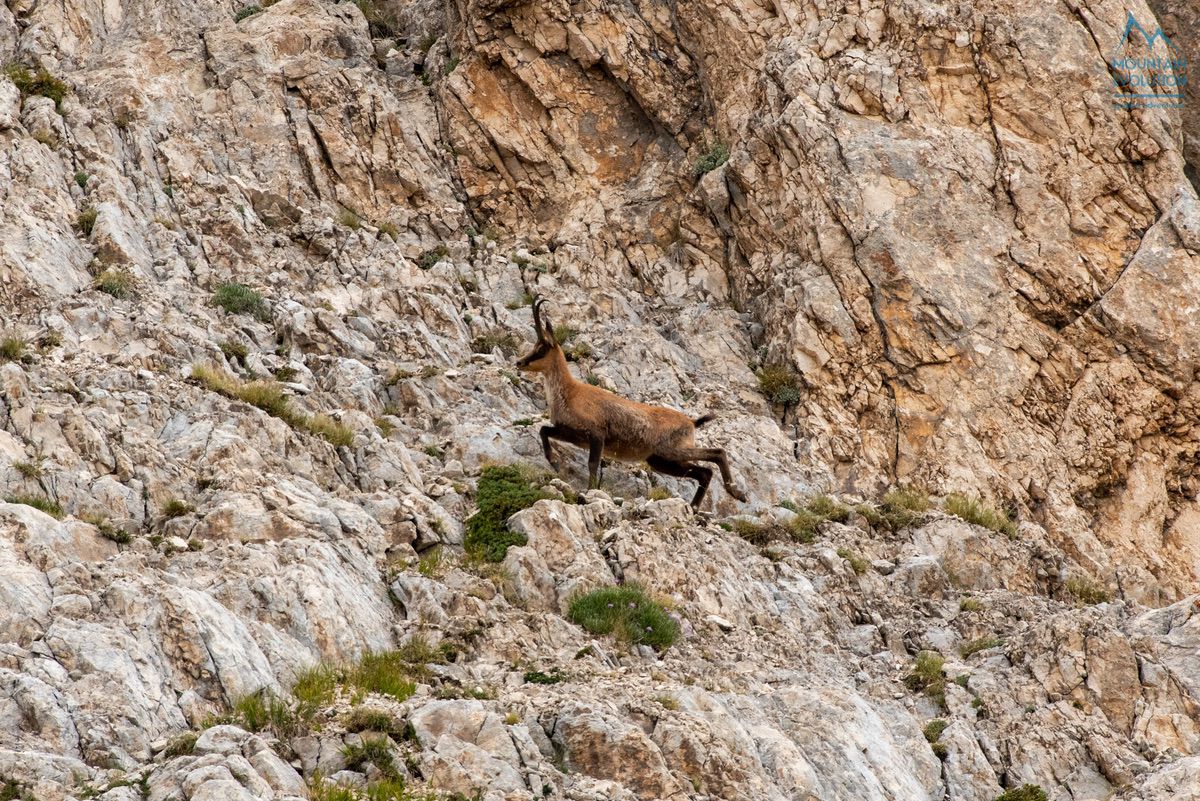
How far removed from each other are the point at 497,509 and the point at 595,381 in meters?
5.17

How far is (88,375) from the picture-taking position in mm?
15031

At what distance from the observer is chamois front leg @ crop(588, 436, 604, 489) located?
16906 millimetres

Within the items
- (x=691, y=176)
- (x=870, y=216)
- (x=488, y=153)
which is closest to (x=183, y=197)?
(x=488, y=153)

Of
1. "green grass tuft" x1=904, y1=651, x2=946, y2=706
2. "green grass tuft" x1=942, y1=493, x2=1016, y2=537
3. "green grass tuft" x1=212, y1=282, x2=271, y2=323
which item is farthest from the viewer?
"green grass tuft" x1=212, y1=282, x2=271, y2=323

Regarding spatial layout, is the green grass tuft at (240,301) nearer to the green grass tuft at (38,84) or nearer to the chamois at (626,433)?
the chamois at (626,433)

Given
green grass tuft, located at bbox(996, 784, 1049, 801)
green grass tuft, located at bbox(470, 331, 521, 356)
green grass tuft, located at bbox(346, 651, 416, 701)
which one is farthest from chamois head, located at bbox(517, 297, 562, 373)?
green grass tuft, located at bbox(996, 784, 1049, 801)

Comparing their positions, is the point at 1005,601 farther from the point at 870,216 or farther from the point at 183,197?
the point at 183,197

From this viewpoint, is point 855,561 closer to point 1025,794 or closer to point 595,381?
point 1025,794

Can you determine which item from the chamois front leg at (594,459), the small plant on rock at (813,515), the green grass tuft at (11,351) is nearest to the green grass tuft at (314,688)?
the chamois front leg at (594,459)

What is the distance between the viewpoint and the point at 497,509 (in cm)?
1475

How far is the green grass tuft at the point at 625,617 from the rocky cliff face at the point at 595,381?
0.20 m

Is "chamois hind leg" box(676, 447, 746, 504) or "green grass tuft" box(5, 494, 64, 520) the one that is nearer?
"green grass tuft" box(5, 494, 64, 520)

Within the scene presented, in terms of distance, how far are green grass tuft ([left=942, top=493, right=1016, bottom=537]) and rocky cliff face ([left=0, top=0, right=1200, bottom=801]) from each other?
134 mm

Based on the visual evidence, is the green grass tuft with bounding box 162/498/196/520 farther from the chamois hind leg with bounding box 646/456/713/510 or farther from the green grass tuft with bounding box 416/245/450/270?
the green grass tuft with bounding box 416/245/450/270
